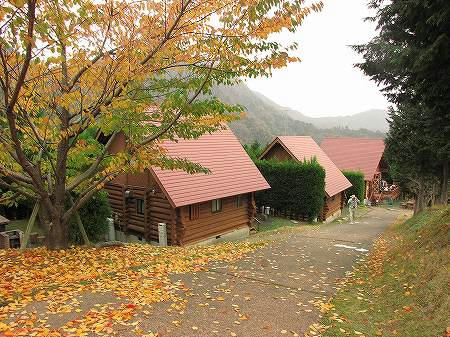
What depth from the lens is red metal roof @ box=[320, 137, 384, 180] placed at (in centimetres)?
4089

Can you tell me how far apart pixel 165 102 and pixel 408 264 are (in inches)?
280

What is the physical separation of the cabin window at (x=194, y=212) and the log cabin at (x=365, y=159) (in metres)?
27.9

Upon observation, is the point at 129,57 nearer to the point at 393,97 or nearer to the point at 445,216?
the point at 445,216

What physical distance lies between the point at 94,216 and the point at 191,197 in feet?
15.0

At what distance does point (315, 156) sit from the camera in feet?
86.9

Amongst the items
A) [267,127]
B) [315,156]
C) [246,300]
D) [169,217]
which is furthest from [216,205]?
[267,127]

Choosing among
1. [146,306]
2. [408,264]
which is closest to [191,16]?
[146,306]

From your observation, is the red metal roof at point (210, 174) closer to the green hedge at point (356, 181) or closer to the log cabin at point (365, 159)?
the green hedge at point (356, 181)

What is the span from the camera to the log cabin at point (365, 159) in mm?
40594

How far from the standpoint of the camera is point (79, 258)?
8961 millimetres

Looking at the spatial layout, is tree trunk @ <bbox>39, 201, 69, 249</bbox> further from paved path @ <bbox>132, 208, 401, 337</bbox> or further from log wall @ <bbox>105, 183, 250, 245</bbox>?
log wall @ <bbox>105, 183, 250, 245</bbox>

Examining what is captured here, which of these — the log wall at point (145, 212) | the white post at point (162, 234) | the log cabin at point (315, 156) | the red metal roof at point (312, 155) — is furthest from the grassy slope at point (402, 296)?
the red metal roof at point (312, 155)

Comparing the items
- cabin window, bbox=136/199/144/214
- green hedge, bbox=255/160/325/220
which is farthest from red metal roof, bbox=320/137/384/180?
cabin window, bbox=136/199/144/214

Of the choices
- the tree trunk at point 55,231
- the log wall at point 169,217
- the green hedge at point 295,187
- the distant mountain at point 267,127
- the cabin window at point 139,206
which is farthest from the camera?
the distant mountain at point 267,127
